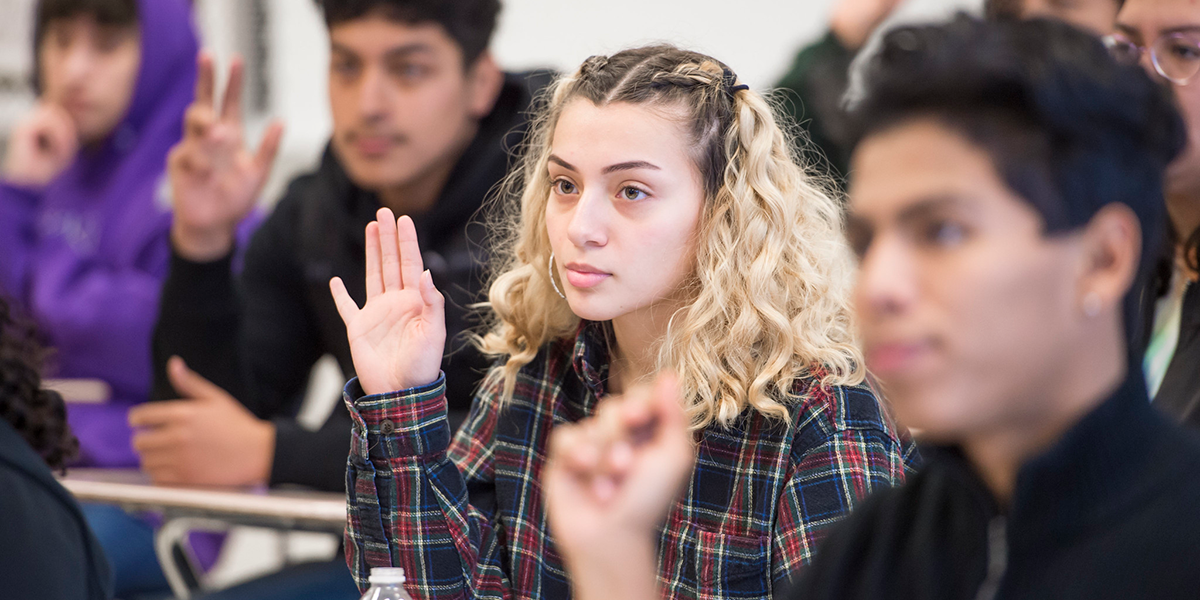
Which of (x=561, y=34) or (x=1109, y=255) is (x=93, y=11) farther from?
(x=1109, y=255)

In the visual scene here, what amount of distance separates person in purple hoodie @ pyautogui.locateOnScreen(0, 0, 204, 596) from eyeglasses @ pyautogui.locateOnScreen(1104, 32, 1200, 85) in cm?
217

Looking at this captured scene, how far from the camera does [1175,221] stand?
5.25 feet

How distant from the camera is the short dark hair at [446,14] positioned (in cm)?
229

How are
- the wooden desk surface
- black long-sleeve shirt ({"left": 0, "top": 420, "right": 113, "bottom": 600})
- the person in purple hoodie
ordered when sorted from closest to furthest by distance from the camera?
black long-sleeve shirt ({"left": 0, "top": 420, "right": 113, "bottom": 600}), the wooden desk surface, the person in purple hoodie

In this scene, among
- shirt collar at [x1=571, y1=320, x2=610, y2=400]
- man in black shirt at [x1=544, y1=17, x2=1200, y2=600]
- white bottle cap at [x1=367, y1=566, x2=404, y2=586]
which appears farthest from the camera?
shirt collar at [x1=571, y1=320, x2=610, y2=400]

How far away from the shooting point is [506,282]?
1.56 metres

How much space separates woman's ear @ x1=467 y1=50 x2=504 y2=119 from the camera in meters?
2.42

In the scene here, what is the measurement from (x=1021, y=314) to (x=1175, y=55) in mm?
1016

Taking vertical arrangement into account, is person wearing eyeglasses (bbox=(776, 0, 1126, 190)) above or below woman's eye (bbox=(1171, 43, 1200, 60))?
below

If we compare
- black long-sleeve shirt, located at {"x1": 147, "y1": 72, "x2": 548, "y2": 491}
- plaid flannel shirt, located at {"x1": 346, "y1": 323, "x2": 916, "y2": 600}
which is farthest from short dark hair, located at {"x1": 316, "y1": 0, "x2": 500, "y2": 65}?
plaid flannel shirt, located at {"x1": 346, "y1": 323, "x2": 916, "y2": 600}

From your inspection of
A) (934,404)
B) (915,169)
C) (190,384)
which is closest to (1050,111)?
(915,169)

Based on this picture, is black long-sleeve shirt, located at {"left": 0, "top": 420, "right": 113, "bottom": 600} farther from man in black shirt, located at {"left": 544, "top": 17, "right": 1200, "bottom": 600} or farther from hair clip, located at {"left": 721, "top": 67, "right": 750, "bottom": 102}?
hair clip, located at {"left": 721, "top": 67, "right": 750, "bottom": 102}

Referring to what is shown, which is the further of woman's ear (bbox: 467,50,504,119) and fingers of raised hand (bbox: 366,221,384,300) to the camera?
woman's ear (bbox: 467,50,504,119)

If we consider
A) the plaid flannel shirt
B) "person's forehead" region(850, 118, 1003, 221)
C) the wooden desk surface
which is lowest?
the wooden desk surface
